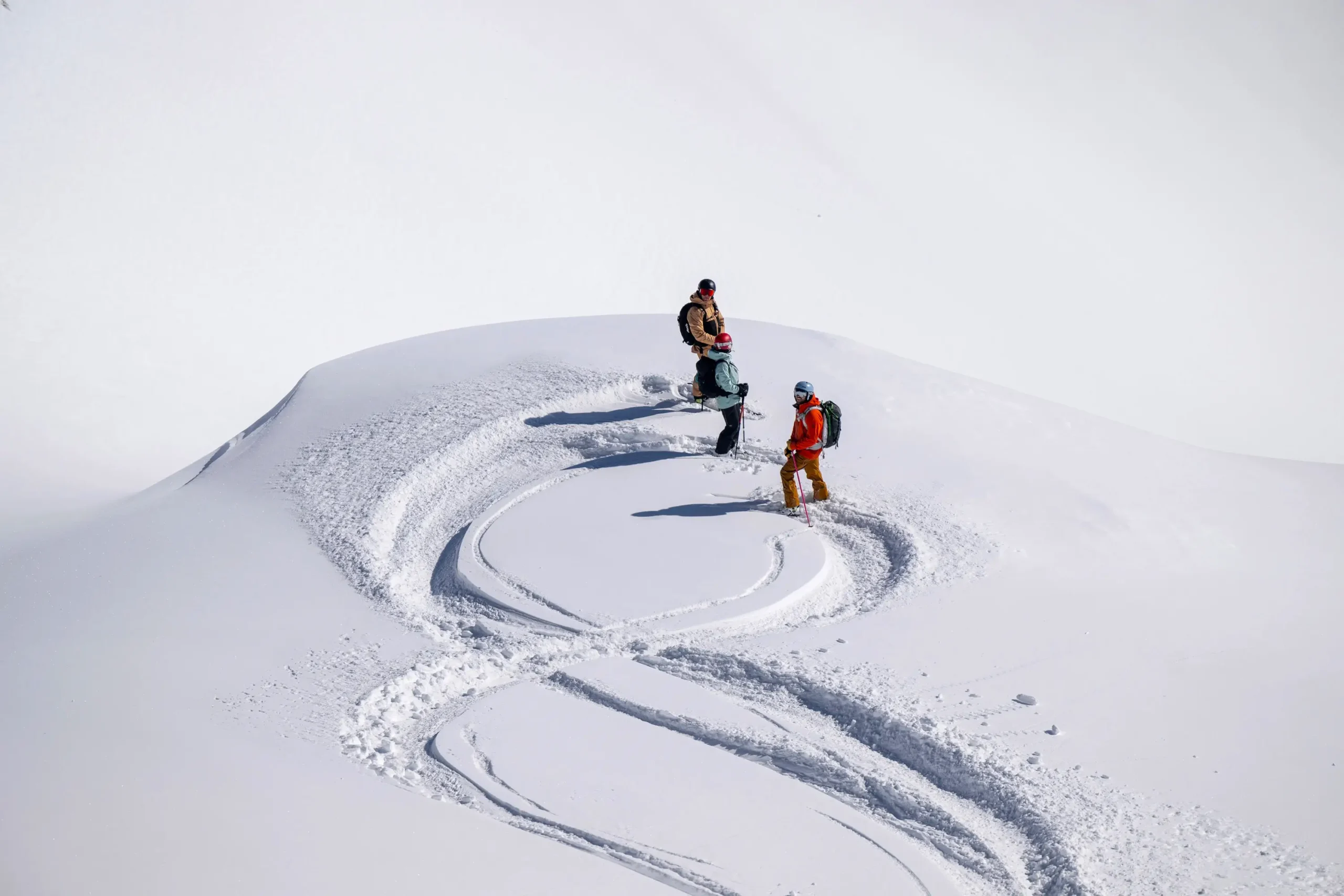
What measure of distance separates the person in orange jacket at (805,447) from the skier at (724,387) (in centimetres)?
93

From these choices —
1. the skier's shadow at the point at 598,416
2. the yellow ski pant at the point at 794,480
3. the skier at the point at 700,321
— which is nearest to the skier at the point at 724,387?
the skier at the point at 700,321

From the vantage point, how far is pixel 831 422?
974cm

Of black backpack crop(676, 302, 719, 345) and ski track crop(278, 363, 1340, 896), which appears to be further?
black backpack crop(676, 302, 719, 345)

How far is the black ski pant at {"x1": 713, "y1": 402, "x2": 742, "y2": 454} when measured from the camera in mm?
10680

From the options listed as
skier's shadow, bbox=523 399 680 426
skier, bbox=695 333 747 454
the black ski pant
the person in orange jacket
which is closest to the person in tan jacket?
skier, bbox=695 333 747 454

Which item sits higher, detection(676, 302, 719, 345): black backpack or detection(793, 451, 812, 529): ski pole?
detection(676, 302, 719, 345): black backpack

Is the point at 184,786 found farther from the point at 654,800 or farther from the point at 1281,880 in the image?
the point at 1281,880

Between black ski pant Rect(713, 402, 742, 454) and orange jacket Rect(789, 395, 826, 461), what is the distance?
1033 millimetres

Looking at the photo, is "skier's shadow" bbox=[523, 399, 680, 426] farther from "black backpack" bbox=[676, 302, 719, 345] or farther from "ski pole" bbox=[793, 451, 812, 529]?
"ski pole" bbox=[793, 451, 812, 529]

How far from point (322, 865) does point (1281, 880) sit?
5302 millimetres

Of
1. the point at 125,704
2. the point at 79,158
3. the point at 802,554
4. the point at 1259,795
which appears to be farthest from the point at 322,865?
the point at 79,158

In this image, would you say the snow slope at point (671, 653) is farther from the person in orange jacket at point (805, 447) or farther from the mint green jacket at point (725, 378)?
the mint green jacket at point (725, 378)

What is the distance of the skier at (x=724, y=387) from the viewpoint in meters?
10.6

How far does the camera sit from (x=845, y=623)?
26.9 ft
